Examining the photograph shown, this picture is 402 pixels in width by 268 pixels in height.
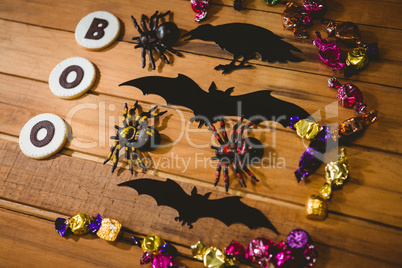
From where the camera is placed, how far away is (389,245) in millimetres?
1214

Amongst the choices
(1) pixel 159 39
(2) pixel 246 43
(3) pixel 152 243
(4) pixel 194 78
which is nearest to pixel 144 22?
(1) pixel 159 39

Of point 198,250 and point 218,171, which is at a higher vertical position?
point 218,171

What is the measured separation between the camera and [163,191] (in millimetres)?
1410

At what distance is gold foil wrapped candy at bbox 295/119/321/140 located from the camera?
1.37 meters

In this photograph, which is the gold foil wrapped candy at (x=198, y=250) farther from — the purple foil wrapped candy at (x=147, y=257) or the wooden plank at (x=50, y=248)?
the purple foil wrapped candy at (x=147, y=257)

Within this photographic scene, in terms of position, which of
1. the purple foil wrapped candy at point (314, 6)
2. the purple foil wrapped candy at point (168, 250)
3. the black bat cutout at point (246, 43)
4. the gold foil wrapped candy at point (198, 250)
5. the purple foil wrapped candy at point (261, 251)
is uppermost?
the purple foil wrapped candy at point (314, 6)

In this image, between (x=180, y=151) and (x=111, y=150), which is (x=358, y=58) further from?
(x=111, y=150)

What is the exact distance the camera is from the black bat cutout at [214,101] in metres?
1.47

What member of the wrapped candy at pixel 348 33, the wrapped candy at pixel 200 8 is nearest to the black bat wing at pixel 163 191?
the wrapped candy at pixel 200 8

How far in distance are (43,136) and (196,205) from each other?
85 cm

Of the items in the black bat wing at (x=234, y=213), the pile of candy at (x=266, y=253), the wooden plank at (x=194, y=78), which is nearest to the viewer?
the pile of candy at (x=266, y=253)

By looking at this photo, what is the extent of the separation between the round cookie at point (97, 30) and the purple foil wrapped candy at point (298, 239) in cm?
134

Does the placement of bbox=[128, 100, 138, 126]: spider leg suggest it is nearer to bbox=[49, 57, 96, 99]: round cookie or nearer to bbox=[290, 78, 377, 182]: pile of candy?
bbox=[49, 57, 96, 99]: round cookie

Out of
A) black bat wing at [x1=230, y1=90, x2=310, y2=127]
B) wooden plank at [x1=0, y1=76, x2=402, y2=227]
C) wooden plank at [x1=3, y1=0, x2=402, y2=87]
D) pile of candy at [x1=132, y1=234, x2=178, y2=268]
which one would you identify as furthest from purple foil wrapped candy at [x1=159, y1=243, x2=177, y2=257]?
wooden plank at [x1=3, y1=0, x2=402, y2=87]
